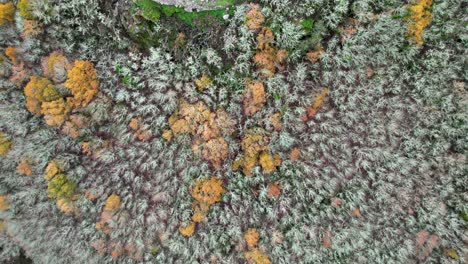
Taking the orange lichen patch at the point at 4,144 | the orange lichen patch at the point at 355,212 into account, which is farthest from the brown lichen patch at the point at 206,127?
the orange lichen patch at the point at 4,144

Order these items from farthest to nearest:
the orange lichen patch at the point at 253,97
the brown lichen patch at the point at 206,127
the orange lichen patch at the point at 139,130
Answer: the orange lichen patch at the point at 139,130 → the brown lichen patch at the point at 206,127 → the orange lichen patch at the point at 253,97

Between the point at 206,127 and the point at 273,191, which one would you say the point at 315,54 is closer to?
the point at 206,127

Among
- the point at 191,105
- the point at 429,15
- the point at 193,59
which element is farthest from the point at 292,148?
the point at 429,15

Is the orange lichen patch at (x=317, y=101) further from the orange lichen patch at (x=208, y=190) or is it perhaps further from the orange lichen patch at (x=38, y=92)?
the orange lichen patch at (x=38, y=92)

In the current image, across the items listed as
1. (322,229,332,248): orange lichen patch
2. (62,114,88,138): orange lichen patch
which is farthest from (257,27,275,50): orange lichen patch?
(322,229,332,248): orange lichen patch

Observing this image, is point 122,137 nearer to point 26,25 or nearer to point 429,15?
point 26,25

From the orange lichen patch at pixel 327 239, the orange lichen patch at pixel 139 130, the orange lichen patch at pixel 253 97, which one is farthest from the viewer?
the orange lichen patch at pixel 139 130
